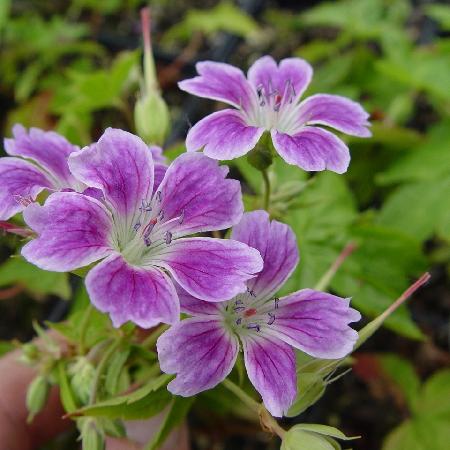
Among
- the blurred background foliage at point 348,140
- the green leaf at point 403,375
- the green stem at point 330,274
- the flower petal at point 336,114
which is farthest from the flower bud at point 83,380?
the green leaf at point 403,375

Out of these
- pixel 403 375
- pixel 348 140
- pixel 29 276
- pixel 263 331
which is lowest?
pixel 403 375

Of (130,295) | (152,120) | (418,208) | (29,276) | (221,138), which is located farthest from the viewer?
(418,208)

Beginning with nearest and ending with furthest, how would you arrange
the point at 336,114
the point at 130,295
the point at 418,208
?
the point at 130,295
the point at 336,114
the point at 418,208

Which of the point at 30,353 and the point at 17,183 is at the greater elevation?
the point at 17,183

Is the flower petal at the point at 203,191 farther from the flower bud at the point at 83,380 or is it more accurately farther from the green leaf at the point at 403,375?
the green leaf at the point at 403,375

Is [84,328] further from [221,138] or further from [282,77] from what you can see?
[282,77]

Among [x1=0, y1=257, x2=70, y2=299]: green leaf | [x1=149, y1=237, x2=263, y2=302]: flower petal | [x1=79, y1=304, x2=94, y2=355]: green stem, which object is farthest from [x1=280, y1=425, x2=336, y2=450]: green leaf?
[x1=0, y1=257, x2=70, y2=299]: green leaf

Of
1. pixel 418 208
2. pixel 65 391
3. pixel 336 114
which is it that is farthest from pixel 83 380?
pixel 418 208
